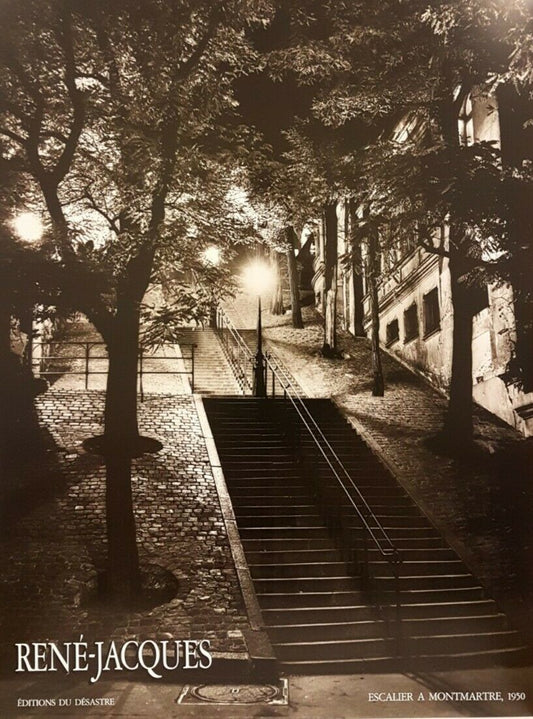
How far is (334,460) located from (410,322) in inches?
220

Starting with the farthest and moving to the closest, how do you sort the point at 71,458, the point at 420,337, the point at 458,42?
the point at 420,337 → the point at 71,458 → the point at 458,42

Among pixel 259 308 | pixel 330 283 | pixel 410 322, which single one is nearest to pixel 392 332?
pixel 410 322

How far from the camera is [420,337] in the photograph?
49.5 feet

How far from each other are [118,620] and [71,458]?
150 inches

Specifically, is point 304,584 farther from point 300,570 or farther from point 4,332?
point 4,332

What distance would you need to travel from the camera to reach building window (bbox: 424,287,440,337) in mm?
14717

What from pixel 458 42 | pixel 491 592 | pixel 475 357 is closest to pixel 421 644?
pixel 491 592

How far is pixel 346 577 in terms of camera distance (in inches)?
336

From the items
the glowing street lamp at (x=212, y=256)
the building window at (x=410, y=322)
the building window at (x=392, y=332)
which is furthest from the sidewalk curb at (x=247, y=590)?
the building window at (x=392, y=332)

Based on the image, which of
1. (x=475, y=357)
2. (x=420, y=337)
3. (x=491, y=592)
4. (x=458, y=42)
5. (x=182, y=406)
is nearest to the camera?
(x=491, y=592)

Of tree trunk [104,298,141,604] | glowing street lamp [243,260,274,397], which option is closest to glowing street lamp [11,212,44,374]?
tree trunk [104,298,141,604]

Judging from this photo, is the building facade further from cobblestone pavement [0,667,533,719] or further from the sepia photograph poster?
cobblestone pavement [0,667,533,719]

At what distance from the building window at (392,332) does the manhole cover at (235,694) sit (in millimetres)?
11023

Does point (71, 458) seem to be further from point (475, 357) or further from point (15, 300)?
point (475, 357)
